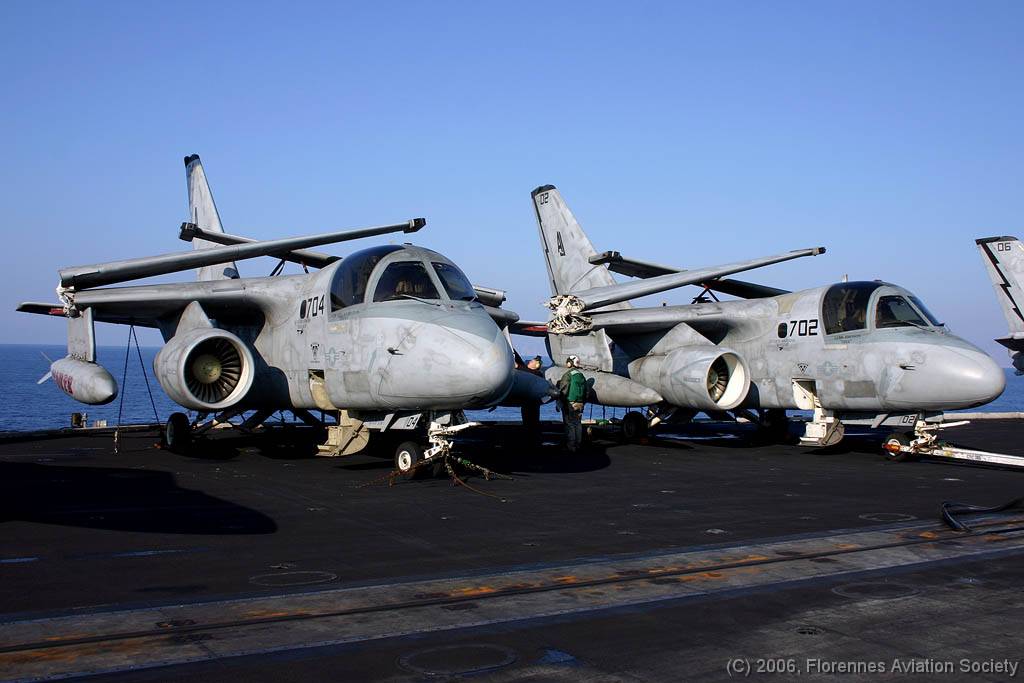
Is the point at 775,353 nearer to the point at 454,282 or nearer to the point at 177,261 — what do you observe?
the point at 454,282

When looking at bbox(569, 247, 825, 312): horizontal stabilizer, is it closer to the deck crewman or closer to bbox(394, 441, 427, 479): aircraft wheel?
the deck crewman

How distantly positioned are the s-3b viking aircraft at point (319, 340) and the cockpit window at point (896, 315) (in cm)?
738

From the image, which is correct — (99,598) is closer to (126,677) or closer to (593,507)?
(126,677)

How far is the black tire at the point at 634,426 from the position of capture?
22.6 meters

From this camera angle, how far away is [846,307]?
62.1 ft

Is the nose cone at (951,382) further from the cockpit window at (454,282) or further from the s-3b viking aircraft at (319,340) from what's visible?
the cockpit window at (454,282)

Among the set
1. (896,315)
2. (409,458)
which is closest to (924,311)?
(896,315)

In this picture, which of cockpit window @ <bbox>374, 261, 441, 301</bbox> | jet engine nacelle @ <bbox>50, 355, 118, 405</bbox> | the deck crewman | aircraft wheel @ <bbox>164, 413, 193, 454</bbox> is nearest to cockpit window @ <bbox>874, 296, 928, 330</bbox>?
the deck crewman

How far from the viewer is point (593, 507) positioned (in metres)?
11.5

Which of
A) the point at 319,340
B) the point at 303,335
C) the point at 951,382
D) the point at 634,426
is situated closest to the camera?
the point at 319,340

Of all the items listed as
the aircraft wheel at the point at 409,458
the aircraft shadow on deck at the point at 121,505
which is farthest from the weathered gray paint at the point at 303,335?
the aircraft shadow on deck at the point at 121,505

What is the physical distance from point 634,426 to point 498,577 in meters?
15.6

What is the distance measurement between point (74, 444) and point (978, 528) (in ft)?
61.8

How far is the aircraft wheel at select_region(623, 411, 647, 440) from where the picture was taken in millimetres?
22577
